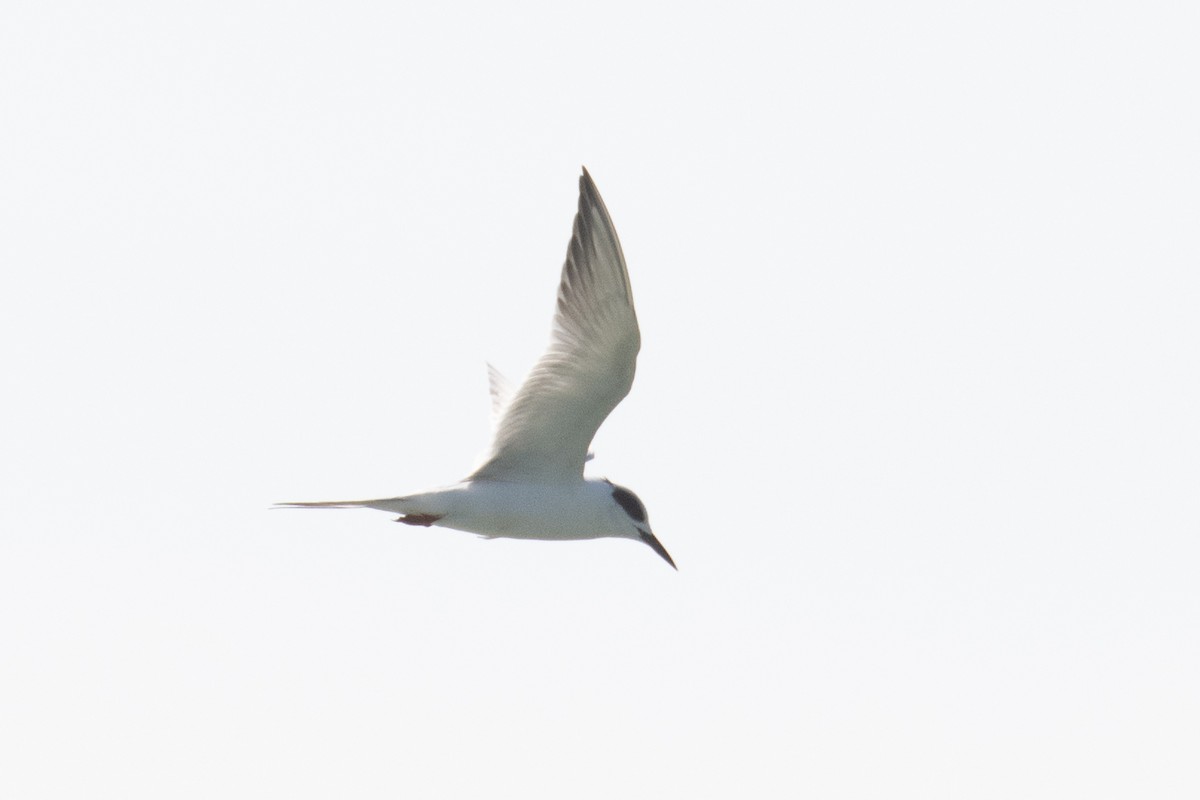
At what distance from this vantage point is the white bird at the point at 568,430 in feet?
34.3

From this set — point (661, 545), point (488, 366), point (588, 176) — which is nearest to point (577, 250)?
point (588, 176)

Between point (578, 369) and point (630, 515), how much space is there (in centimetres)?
157

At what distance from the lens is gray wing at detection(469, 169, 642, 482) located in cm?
1042

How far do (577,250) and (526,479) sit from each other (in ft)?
5.82

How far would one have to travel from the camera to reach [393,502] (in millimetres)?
11172

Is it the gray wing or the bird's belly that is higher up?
the gray wing

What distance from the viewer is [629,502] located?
1198 centimetres

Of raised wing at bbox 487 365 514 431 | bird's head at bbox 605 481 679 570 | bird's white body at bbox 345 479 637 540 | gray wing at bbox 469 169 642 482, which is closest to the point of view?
gray wing at bbox 469 169 642 482

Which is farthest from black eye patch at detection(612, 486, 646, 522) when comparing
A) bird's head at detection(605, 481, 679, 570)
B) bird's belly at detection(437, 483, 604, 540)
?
bird's belly at detection(437, 483, 604, 540)

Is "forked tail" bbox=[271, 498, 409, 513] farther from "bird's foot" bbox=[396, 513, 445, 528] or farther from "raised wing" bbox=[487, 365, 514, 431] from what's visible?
"raised wing" bbox=[487, 365, 514, 431]

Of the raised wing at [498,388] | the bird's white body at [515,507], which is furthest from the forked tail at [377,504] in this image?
the raised wing at [498,388]

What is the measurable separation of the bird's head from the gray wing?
0.36 meters

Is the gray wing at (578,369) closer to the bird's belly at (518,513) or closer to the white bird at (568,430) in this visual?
the white bird at (568,430)

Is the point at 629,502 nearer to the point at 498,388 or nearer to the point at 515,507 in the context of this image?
the point at 515,507
